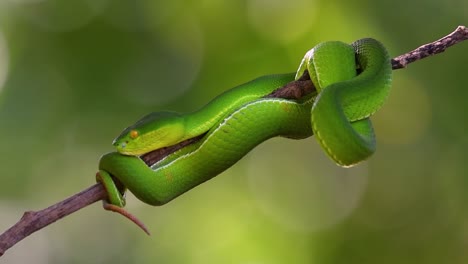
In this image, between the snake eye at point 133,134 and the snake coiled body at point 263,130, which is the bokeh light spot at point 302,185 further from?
the snake eye at point 133,134

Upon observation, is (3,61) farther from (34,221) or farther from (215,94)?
(34,221)

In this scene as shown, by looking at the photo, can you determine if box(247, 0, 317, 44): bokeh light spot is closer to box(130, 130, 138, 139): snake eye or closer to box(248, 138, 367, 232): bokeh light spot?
box(248, 138, 367, 232): bokeh light spot

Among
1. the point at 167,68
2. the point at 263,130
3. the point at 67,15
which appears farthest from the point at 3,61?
the point at 263,130

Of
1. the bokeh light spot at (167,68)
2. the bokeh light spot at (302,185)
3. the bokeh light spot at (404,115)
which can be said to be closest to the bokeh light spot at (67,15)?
the bokeh light spot at (167,68)

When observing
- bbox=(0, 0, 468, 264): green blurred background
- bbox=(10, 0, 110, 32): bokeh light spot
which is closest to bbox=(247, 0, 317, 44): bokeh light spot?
bbox=(0, 0, 468, 264): green blurred background

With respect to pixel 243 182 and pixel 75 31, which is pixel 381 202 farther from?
pixel 75 31

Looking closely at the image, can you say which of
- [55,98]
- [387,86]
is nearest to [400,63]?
[387,86]
